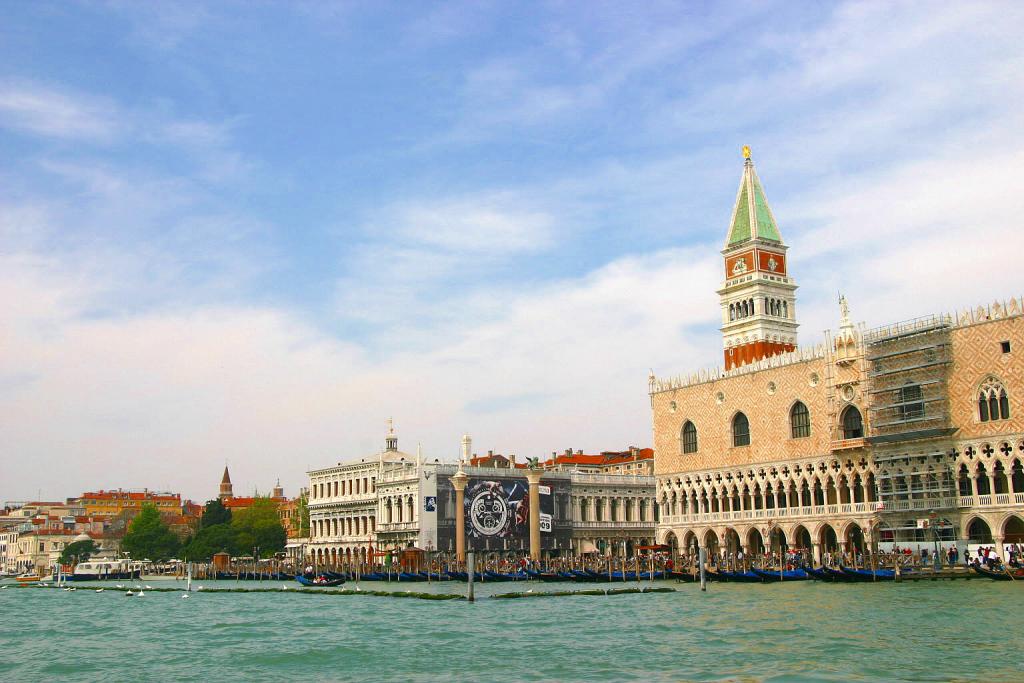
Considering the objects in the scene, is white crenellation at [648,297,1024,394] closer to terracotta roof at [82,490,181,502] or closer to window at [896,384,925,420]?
window at [896,384,925,420]

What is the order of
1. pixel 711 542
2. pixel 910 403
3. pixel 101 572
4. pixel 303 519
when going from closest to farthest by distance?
1. pixel 910 403
2. pixel 711 542
3. pixel 101 572
4. pixel 303 519

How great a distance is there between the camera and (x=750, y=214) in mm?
68250

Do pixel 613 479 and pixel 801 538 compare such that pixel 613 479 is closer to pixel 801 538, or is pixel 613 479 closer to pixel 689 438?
pixel 689 438

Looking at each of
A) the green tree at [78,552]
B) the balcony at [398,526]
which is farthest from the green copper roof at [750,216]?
the green tree at [78,552]

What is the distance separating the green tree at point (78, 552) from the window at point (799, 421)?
2663 inches

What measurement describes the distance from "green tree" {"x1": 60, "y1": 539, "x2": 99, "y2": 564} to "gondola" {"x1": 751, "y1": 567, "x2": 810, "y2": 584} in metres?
70.1

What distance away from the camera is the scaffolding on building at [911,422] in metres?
43.9

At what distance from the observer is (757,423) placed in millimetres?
53469

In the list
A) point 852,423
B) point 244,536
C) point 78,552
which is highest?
point 852,423

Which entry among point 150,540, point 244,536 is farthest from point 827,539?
point 150,540

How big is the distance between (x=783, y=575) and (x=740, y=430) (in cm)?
1332

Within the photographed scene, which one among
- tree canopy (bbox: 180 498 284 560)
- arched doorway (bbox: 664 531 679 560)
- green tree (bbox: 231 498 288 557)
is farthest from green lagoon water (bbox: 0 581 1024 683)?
green tree (bbox: 231 498 288 557)

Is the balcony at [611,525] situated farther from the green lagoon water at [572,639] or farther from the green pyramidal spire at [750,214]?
the green lagoon water at [572,639]

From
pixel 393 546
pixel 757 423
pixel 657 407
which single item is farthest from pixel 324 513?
pixel 757 423
